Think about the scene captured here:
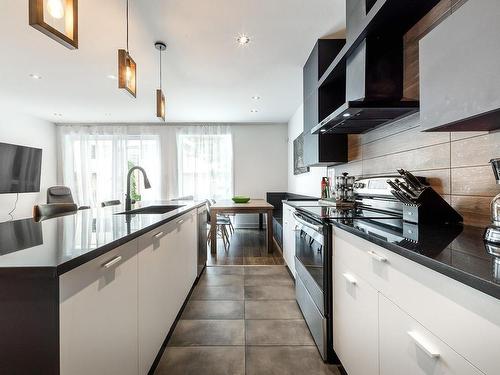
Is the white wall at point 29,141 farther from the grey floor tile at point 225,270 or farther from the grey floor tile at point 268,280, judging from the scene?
the grey floor tile at point 268,280

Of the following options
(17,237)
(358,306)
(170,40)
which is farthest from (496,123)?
(170,40)

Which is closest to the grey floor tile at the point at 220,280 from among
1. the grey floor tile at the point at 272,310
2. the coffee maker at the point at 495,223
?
the grey floor tile at the point at 272,310

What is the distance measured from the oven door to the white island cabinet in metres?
0.96

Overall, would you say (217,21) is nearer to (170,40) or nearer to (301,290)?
(170,40)

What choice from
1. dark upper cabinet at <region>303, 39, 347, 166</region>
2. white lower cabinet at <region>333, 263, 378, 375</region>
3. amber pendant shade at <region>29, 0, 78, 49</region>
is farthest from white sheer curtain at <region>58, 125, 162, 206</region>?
white lower cabinet at <region>333, 263, 378, 375</region>

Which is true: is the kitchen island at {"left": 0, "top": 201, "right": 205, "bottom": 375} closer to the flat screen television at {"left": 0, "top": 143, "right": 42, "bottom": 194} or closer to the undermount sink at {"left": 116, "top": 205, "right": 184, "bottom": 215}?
the undermount sink at {"left": 116, "top": 205, "right": 184, "bottom": 215}

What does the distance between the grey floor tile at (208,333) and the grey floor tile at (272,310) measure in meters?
0.16

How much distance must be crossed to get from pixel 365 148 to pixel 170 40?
218 centimetres

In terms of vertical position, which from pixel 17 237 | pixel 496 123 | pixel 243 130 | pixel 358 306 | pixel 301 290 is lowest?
pixel 301 290

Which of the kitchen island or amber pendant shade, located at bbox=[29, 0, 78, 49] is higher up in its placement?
amber pendant shade, located at bbox=[29, 0, 78, 49]

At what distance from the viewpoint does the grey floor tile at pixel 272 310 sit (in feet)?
6.61

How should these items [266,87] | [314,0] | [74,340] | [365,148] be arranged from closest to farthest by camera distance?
[74,340]
[314,0]
[365,148]
[266,87]

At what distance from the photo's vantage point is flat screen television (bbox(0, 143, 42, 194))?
4168mm

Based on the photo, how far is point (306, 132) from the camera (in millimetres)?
3051
